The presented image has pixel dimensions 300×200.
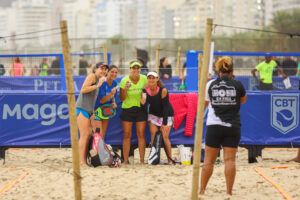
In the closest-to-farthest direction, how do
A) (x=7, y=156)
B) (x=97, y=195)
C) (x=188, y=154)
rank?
(x=97, y=195) → (x=188, y=154) → (x=7, y=156)

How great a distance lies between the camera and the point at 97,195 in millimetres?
5980

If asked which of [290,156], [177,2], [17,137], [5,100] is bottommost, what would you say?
[290,156]

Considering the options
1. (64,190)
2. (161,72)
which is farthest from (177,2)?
(64,190)

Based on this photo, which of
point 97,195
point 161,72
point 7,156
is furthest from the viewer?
point 161,72

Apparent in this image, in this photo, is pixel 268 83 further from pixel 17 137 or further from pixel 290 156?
pixel 17 137

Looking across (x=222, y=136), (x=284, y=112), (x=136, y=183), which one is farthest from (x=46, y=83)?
(x=222, y=136)

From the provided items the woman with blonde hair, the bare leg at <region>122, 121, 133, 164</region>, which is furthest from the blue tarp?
the woman with blonde hair

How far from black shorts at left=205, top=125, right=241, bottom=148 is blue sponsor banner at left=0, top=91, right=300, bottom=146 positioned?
3.00 meters

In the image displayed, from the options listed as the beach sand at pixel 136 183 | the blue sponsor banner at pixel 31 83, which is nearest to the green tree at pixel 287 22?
the blue sponsor banner at pixel 31 83

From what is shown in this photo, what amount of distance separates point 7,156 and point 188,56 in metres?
6.21

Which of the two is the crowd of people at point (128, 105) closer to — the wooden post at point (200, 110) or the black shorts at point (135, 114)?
the black shorts at point (135, 114)

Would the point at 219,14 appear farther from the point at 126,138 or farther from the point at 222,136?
the point at 222,136

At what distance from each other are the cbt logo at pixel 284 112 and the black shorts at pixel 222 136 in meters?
3.20

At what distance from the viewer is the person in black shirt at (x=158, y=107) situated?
26.3 ft
